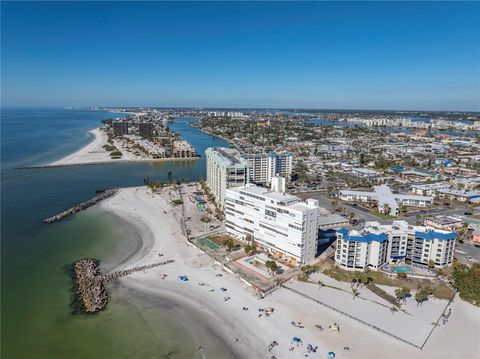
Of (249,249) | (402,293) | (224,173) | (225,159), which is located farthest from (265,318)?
(225,159)

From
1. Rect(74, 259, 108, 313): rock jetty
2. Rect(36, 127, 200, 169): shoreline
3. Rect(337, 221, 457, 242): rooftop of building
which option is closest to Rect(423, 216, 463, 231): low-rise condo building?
Rect(337, 221, 457, 242): rooftop of building

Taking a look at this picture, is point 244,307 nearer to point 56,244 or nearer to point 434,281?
point 434,281

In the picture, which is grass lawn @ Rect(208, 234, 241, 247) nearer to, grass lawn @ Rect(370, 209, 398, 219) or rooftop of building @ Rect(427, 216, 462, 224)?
grass lawn @ Rect(370, 209, 398, 219)


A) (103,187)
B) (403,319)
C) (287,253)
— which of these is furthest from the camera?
(103,187)

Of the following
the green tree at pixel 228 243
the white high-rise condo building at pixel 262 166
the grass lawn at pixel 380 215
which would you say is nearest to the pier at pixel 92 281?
the green tree at pixel 228 243

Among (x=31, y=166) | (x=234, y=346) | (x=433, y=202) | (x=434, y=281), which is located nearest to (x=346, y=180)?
(x=433, y=202)
